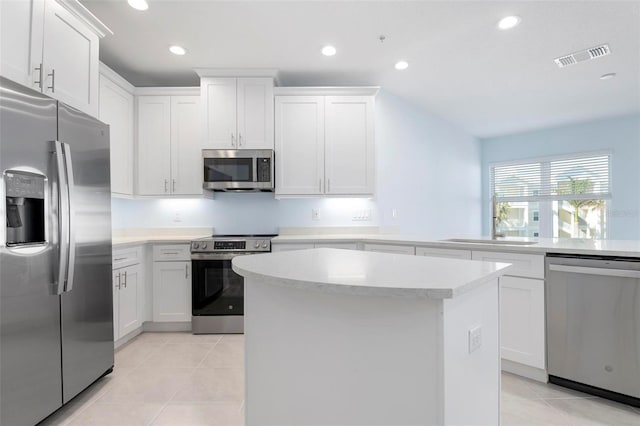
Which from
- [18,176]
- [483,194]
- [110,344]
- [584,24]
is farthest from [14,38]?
[483,194]

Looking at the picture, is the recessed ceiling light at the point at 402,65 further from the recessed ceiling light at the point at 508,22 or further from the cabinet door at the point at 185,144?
the cabinet door at the point at 185,144

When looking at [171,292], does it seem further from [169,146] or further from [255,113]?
[255,113]

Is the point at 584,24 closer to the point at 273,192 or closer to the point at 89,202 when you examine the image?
the point at 273,192

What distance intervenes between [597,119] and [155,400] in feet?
22.0

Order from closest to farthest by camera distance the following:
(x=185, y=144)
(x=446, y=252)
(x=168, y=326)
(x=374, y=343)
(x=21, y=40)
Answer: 1. (x=374, y=343)
2. (x=21, y=40)
3. (x=446, y=252)
4. (x=168, y=326)
5. (x=185, y=144)

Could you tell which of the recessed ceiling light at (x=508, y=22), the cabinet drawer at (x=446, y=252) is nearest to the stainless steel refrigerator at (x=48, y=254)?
the cabinet drawer at (x=446, y=252)

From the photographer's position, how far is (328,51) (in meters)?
2.86

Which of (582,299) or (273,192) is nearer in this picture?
(582,299)

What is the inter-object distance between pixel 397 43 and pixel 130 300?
3.32 meters

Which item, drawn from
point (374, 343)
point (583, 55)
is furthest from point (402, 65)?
point (374, 343)

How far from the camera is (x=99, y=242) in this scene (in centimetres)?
206

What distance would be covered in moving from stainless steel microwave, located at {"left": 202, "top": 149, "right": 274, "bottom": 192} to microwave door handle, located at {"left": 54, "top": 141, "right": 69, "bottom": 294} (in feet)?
4.88

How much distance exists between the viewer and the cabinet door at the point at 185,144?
3.31 meters

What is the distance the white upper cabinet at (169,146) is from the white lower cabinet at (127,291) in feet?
2.49
